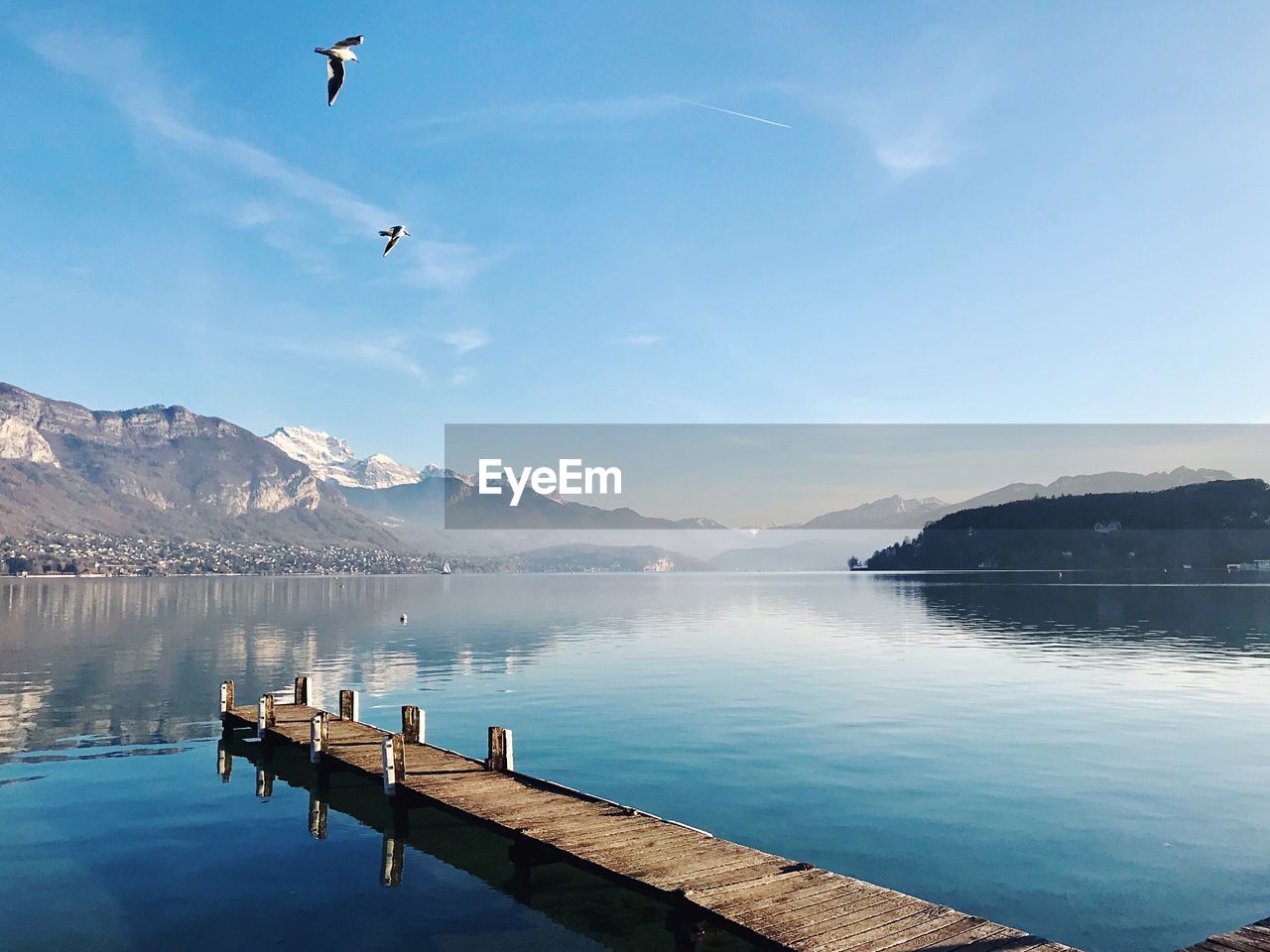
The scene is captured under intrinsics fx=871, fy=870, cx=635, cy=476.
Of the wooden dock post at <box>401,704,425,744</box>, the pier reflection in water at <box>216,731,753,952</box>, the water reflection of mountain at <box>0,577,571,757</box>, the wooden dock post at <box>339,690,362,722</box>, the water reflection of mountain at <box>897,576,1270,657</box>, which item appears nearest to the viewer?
the pier reflection in water at <box>216,731,753,952</box>

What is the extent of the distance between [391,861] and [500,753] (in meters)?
5.55

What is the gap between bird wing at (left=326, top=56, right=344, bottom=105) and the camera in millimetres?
25828

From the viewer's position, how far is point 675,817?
28281 millimetres

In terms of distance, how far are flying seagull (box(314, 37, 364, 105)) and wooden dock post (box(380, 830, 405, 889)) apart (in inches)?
877

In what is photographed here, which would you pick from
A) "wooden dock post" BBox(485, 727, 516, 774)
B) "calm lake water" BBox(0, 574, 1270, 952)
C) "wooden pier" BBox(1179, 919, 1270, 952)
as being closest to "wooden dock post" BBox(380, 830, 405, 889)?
"calm lake water" BBox(0, 574, 1270, 952)

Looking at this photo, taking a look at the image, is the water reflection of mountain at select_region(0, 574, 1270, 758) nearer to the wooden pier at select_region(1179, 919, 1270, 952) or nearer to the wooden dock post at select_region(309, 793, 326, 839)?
the wooden dock post at select_region(309, 793, 326, 839)

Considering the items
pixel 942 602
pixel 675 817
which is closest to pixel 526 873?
pixel 675 817

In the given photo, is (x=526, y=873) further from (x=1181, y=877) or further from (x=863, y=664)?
(x=863, y=664)

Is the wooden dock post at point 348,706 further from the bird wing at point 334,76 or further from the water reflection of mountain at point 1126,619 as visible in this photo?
the water reflection of mountain at point 1126,619

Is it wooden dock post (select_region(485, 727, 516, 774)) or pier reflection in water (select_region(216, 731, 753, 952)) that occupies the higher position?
wooden dock post (select_region(485, 727, 516, 774))

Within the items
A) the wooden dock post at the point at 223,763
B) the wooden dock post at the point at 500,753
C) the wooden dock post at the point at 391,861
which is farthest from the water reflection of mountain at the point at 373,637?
the wooden dock post at the point at 500,753

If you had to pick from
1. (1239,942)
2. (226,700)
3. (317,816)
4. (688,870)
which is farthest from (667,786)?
(226,700)

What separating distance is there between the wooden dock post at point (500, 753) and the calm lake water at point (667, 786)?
2.24 meters

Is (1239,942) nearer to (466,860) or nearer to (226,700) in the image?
(466,860)
